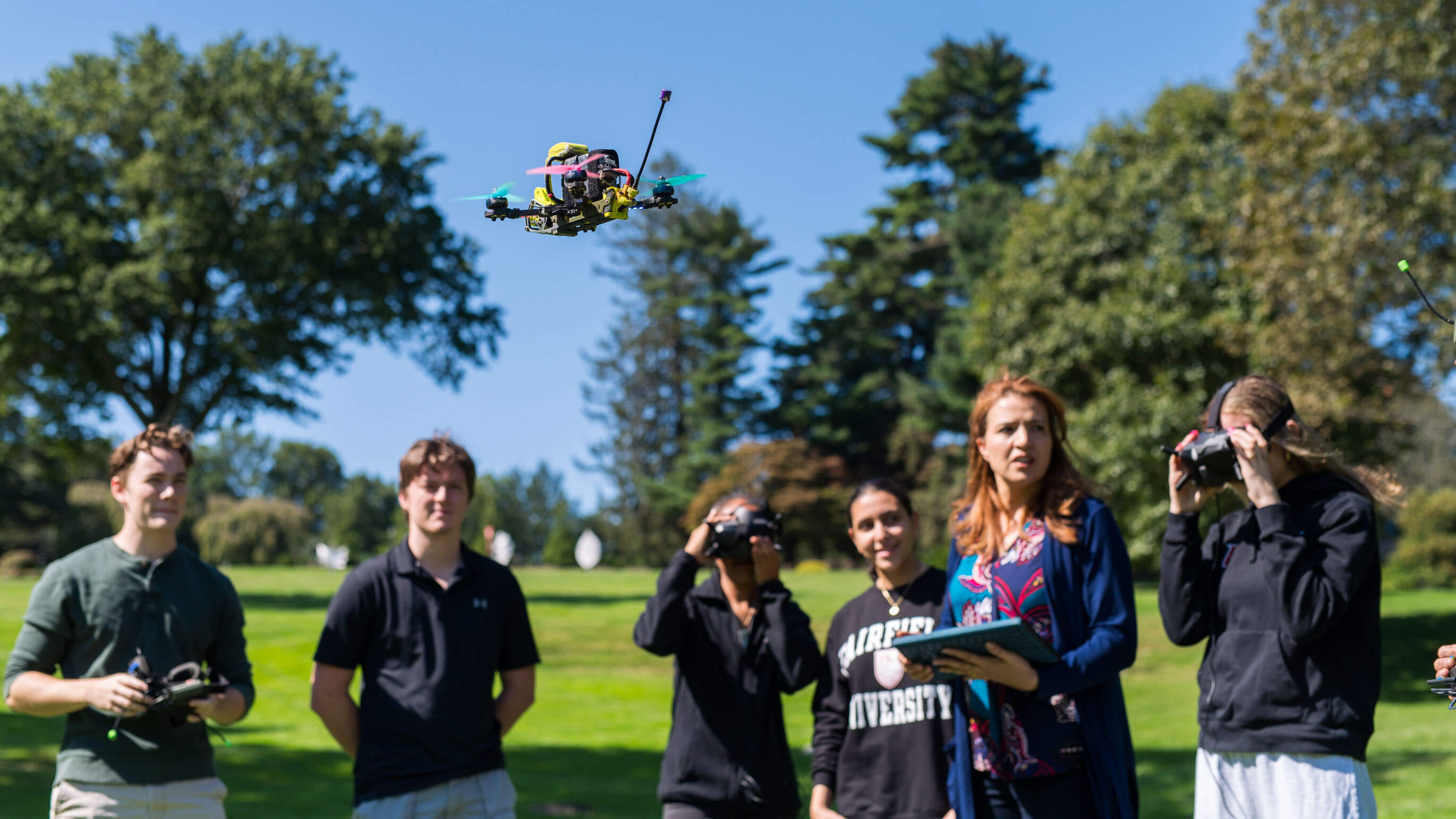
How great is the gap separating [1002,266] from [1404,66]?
15.3 m

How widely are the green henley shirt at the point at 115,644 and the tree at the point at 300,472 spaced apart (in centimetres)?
11783

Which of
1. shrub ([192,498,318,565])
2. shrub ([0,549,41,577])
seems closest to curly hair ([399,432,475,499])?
shrub ([0,549,41,577])

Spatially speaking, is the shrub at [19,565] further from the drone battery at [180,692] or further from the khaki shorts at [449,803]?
the khaki shorts at [449,803]

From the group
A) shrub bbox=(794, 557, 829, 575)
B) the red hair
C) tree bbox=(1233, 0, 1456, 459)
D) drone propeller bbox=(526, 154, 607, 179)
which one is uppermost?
tree bbox=(1233, 0, 1456, 459)

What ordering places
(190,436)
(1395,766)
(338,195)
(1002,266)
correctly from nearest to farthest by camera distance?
(190,436) → (1395,766) → (338,195) → (1002,266)

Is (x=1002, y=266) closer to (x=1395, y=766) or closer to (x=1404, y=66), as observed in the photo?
(x=1404, y=66)

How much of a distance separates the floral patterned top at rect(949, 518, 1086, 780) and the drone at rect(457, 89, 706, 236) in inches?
87.3

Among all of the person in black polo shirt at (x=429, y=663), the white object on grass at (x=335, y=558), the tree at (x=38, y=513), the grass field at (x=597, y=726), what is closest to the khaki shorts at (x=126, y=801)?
the person in black polo shirt at (x=429, y=663)

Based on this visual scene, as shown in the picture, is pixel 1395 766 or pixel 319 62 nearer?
pixel 1395 766

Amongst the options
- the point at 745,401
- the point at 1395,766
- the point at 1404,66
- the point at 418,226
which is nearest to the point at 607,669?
the point at 418,226

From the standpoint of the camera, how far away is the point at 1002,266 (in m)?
32.1

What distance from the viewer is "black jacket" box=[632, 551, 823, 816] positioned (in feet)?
15.2

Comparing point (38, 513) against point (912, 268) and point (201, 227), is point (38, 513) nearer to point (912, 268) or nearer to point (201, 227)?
point (201, 227)

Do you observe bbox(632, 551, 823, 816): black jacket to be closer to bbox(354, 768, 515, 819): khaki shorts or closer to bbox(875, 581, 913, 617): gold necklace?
bbox(875, 581, 913, 617): gold necklace
